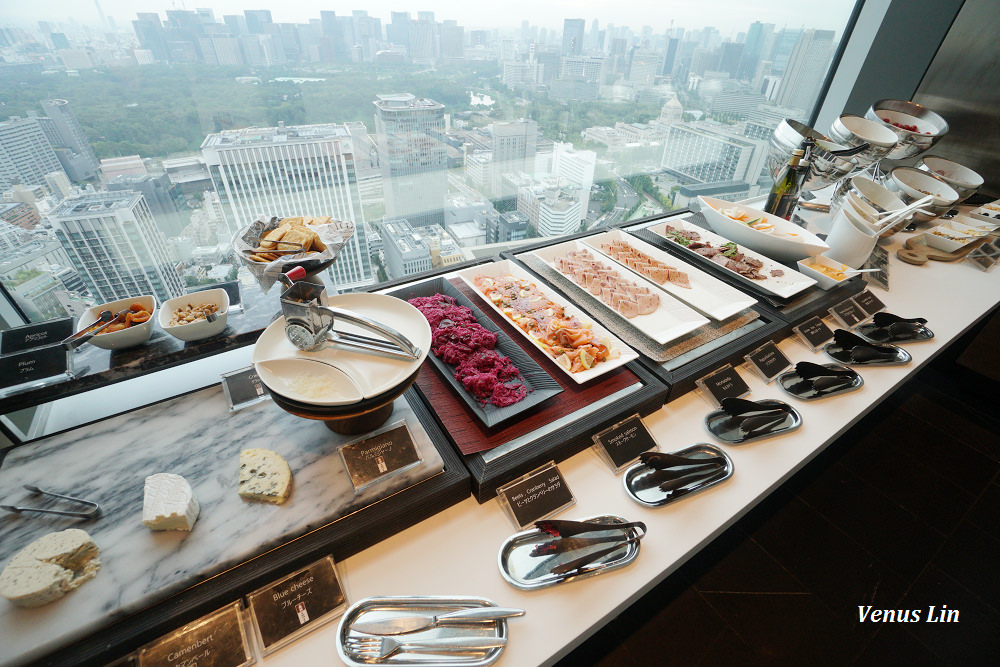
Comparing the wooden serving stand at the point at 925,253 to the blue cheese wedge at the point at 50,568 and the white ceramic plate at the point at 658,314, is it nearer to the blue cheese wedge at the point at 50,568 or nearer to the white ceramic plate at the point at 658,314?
the white ceramic plate at the point at 658,314

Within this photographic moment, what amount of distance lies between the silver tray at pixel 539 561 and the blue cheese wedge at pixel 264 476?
435mm

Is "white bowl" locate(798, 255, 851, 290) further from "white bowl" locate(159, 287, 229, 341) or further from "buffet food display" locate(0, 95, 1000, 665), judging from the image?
"white bowl" locate(159, 287, 229, 341)

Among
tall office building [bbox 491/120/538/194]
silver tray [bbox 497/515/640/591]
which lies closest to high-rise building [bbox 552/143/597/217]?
tall office building [bbox 491/120/538/194]

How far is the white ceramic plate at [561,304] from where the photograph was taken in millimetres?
1126

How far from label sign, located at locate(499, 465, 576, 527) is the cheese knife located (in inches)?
7.2

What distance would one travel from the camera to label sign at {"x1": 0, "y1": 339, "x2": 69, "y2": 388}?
3.09 ft

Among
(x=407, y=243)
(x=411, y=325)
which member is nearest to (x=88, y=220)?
(x=407, y=243)

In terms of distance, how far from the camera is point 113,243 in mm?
1249

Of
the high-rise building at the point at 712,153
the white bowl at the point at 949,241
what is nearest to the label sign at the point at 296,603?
the high-rise building at the point at 712,153

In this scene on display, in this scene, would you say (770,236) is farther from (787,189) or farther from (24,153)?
(24,153)

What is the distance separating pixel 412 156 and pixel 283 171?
0.47 metres

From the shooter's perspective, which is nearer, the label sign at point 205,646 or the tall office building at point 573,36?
the label sign at point 205,646

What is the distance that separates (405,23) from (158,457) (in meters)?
1.45

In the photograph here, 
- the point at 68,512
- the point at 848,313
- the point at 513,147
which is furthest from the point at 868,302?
the point at 68,512
